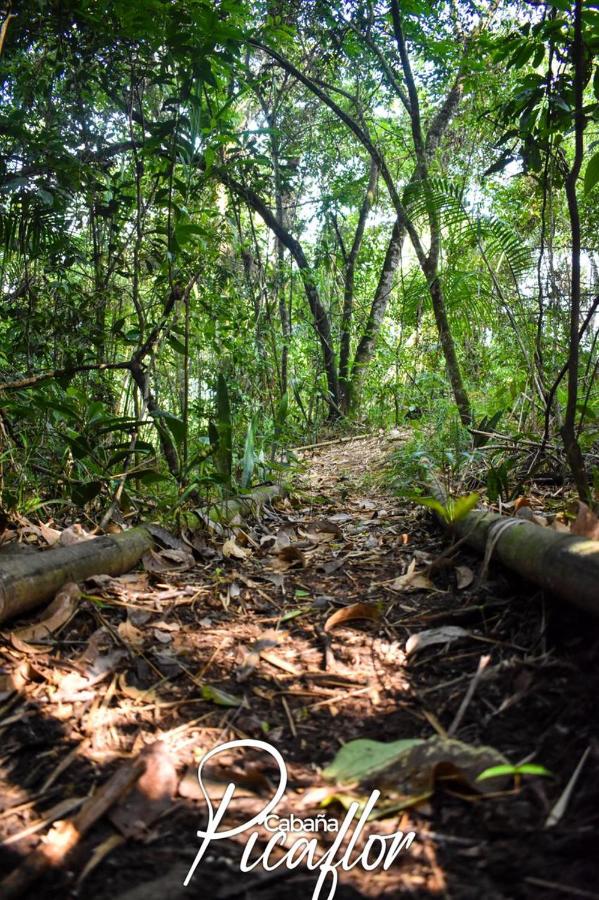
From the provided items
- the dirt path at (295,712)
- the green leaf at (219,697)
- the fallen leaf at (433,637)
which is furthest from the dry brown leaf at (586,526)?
the green leaf at (219,697)

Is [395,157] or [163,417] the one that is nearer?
[163,417]

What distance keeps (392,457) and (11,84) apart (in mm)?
3780

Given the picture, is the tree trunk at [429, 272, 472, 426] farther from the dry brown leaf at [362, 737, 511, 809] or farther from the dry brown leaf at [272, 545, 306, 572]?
the dry brown leaf at [362, 737, 511, 809]

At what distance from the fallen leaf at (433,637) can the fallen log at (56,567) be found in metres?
1.01

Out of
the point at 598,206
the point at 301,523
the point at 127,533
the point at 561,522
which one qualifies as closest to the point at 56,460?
the point at 127,533

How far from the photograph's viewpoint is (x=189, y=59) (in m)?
2.97

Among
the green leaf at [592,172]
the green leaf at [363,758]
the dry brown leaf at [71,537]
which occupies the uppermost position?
the green leaf at [592,172]

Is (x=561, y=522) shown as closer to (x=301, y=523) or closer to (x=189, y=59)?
(x=301, y=523)

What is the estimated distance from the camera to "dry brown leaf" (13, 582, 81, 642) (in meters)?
1.65

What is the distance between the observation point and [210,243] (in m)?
3.60

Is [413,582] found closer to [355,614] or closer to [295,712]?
[355,614]

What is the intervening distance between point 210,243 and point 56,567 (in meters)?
2.33

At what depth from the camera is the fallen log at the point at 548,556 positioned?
4.13 feet

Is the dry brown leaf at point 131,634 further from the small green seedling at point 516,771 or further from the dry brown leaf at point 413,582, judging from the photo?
the small green seedling at point 516,771
